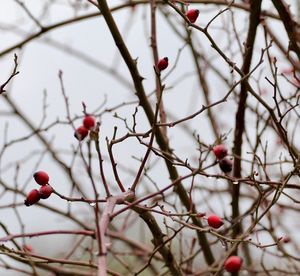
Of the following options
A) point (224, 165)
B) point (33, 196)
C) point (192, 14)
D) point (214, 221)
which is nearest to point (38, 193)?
point (33, 196)

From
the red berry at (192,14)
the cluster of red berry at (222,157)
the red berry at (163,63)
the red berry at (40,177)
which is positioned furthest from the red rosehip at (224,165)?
the red berry at (40,177)

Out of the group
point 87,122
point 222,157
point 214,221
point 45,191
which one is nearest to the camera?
point 45,191

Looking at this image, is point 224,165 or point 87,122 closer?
point 224,165

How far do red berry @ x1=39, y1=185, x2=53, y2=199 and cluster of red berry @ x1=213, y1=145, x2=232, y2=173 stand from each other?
0.62 meters

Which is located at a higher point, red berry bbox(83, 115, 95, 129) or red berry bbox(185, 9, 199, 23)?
red berry bbox(185, 9, 199, 23)

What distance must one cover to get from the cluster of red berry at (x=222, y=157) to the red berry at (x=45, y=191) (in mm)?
619

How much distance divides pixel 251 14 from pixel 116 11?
0.92 m

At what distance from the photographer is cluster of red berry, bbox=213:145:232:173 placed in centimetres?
211

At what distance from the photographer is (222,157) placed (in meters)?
2.12

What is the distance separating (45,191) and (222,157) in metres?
0.66

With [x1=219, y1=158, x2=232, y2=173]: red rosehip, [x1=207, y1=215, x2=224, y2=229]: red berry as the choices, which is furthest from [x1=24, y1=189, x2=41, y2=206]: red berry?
[x1=219, y1=158, x2=232, y2=173]: red rosehip

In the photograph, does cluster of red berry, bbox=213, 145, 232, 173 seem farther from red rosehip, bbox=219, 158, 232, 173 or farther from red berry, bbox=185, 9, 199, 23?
red berry, bbox=185, 9, 199, 23

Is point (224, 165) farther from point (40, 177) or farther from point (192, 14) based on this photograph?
point (40, 177)

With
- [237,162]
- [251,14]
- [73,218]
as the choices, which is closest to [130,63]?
[251,14]
